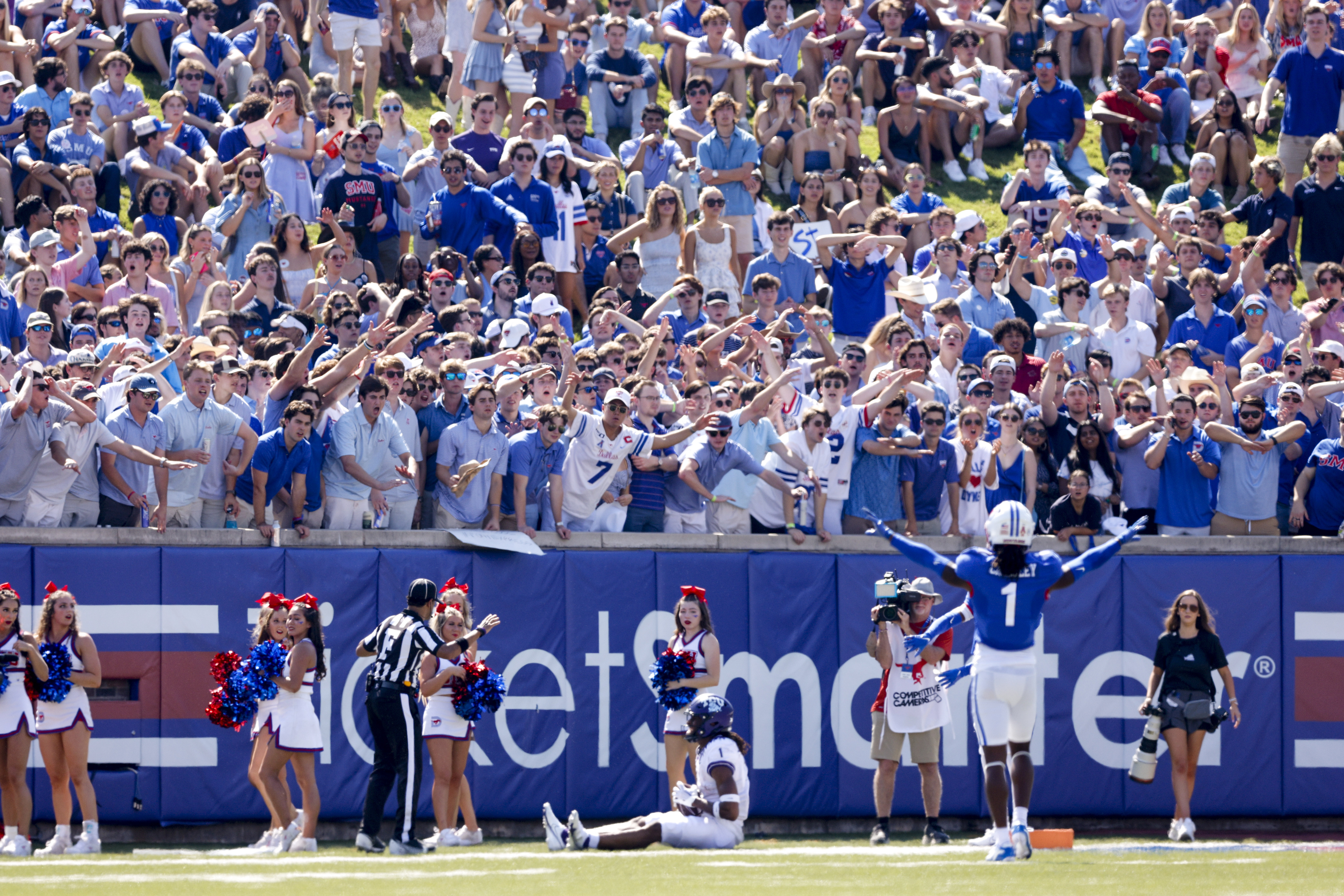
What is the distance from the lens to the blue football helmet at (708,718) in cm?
1081

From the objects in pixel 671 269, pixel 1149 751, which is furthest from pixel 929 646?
pixel 671 269

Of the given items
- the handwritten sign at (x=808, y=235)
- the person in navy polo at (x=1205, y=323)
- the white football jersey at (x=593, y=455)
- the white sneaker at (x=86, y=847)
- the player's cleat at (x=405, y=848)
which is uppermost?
the handwritten sign at (x=808, y=235)

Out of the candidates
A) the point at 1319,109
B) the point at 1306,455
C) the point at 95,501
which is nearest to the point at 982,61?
the point at 1319,109

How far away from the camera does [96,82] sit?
772 inches

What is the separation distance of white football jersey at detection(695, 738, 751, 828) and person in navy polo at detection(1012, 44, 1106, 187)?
41.5 feet

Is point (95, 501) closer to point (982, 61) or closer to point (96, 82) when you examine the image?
point (96, 82)

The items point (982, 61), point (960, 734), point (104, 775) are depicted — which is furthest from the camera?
point (982, 61)

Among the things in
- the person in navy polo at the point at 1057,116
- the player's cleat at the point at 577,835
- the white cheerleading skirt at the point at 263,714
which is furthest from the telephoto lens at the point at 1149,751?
the person in navy polo at the point at 1057,116

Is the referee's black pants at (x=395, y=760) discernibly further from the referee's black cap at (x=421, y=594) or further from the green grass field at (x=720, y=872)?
the referee's black cap at (x=421, y=594)

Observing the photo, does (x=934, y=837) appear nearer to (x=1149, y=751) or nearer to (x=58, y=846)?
(x=1149, y=751)

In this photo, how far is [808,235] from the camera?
1850 cm

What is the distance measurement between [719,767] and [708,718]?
11.7 inches

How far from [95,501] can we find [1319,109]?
49.5 feet

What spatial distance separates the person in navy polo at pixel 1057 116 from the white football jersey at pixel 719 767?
12.7 m
